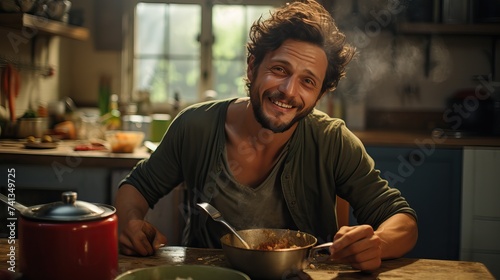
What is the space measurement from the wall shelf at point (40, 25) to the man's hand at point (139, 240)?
5.96 ft

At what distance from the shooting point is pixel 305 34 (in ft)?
5.67

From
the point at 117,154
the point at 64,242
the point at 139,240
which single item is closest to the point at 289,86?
the point at 139,240

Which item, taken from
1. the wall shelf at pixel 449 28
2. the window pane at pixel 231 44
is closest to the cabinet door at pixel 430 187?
the wall shelf at pixel 449 28

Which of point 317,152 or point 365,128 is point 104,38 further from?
point 317,152

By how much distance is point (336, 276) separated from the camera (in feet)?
4.07

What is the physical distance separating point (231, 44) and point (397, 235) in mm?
2601

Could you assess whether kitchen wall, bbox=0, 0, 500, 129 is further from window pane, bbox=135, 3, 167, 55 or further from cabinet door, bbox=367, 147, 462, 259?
cabinet door, bbox=367, 147, 462, 259

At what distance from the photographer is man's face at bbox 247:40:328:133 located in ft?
5.53

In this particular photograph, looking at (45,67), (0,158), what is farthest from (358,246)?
(45,67)

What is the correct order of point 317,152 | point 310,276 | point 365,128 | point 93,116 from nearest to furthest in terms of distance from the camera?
point 310,276, point 317,152, point 93,116, point 365,128

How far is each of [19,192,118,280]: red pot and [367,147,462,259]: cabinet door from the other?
2351 mm

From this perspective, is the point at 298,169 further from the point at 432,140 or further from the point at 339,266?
the point at 432,140

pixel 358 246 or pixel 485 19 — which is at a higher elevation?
pixel 485 19

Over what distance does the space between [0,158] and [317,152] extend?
67.7 inches
